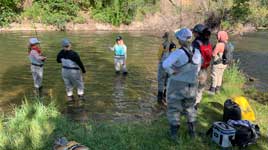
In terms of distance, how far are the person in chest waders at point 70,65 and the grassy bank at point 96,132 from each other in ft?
5.44

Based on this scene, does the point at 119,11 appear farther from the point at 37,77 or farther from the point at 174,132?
the point at 174,132

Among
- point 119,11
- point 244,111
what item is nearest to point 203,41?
point 244,111

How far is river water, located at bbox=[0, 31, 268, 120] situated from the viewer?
946 centimetres

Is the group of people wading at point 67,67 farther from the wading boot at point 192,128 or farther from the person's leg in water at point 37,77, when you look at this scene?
the wading boot at point 192,128

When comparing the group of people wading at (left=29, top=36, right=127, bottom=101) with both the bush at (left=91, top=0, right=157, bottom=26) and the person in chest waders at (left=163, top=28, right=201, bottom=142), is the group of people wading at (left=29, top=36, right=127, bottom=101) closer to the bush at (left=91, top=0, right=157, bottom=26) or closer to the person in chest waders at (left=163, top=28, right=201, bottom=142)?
the person in chest waders at (left=163, top=28, right=201, bottom=142)

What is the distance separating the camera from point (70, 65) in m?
9.35

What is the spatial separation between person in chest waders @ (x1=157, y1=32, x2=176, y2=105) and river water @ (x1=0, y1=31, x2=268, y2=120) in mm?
329

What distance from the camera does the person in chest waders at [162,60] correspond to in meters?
9.31

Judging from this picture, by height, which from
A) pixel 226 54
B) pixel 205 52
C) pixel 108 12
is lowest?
pixel 226 54

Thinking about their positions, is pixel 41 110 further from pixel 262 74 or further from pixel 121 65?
pixel 262 74

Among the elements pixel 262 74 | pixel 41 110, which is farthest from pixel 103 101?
pixel 262 74

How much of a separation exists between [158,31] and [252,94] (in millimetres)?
21089

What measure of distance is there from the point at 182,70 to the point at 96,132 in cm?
205

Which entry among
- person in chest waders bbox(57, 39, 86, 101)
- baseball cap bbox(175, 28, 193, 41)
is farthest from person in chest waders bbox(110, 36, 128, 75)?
baseball cap bbox(175, 28, 193, 41)
